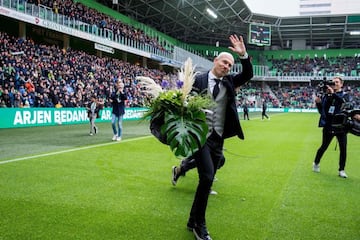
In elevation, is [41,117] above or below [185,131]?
below

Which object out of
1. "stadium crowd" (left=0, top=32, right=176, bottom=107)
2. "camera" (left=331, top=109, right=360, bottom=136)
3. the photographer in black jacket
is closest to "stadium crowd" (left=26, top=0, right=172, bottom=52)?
"stadium crowd" (left=0, top=32, right=176, bottom=107)

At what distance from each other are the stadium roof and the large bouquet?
41.4 meters

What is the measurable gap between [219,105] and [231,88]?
0.80 ft

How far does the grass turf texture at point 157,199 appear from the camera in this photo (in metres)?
4.22

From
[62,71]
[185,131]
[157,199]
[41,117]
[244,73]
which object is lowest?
[157,199]

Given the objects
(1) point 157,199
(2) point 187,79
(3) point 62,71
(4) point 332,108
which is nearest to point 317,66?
(3) point 62,71

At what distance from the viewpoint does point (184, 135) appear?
379 cm

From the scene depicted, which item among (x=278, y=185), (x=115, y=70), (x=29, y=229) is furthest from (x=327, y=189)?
(x=115, y=70)

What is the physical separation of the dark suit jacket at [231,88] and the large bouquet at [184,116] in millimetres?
385

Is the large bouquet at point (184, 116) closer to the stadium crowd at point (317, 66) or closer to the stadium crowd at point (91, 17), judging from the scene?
the stadium crowd at point (91, 17)

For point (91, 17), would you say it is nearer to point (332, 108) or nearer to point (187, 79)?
point (332, 108)

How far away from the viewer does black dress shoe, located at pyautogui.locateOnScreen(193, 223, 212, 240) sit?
392 cm

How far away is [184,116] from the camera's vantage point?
3877 mm

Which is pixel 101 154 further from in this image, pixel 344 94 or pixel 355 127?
pixel 355 127
